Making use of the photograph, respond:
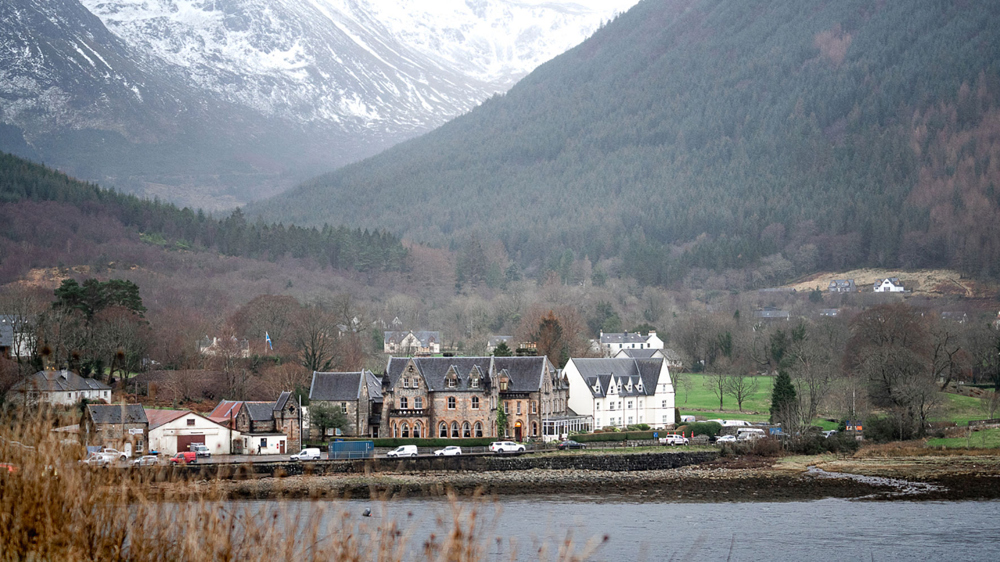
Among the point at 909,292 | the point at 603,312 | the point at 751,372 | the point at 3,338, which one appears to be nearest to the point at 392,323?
the point at 603,312

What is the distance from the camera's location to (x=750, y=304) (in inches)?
7028

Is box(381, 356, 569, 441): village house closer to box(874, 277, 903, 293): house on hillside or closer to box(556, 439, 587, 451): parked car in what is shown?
box(556, 439, 587, 451): parked car

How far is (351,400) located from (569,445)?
15.0 metres

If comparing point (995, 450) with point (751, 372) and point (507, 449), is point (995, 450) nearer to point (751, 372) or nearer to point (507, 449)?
point (507, 449)

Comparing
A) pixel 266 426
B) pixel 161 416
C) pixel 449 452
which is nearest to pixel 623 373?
pixel 449 452

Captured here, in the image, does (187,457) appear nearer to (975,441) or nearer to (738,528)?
(738,528)

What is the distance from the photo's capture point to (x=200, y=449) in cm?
6594

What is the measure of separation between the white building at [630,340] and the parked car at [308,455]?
73406 mm

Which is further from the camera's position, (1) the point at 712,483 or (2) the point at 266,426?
(2) the point at 266,426

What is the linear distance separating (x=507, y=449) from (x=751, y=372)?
52.9m

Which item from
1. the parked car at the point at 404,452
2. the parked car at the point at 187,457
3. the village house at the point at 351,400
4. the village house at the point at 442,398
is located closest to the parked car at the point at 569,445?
the village house at the point at 442,398

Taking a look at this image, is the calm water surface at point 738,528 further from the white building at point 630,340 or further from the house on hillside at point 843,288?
the house on hillside at point 843,288

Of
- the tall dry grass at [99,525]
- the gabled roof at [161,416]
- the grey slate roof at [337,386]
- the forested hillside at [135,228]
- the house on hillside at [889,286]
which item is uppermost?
the forested hillside at [135,228]

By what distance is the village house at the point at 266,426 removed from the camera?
226 ft
